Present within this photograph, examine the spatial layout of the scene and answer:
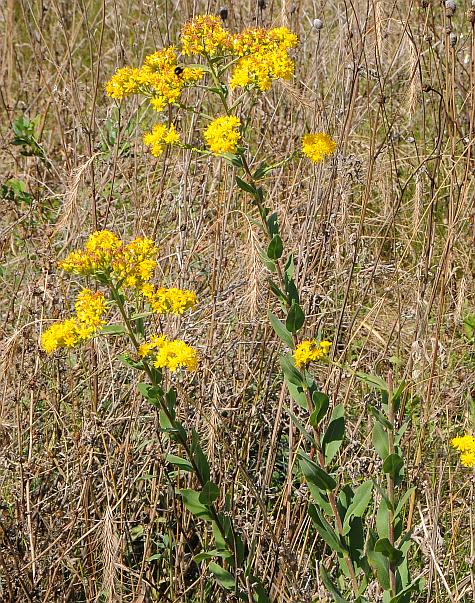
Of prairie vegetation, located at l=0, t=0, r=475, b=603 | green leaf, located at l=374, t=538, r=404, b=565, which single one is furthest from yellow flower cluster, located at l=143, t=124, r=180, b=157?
green leaf, located at l=374, t=538, r=404, b=565

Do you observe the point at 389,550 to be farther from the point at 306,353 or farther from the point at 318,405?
the point at 306,353

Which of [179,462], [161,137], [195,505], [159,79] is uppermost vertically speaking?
[159,79]

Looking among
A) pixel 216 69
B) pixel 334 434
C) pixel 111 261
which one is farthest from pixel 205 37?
pixel 334 434

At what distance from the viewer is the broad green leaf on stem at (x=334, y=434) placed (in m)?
1.89

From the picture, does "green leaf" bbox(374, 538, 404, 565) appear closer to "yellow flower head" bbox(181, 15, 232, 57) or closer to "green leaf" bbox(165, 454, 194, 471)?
"green leaf" bbox(165, 454, 194, 471)

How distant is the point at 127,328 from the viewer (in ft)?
5.82

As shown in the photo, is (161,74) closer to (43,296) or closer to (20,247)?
(43,296)

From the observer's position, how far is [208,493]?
1.88m

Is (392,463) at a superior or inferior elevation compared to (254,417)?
superior

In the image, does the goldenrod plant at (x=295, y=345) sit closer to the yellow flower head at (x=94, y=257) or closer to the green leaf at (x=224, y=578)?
the green leaf at (x=224, y=578)

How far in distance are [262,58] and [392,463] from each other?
98cm

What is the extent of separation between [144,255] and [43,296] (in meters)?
1.03

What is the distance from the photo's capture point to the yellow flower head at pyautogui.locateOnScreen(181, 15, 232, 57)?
185 cm

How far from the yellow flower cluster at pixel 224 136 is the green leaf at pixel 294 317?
0.37 metres
